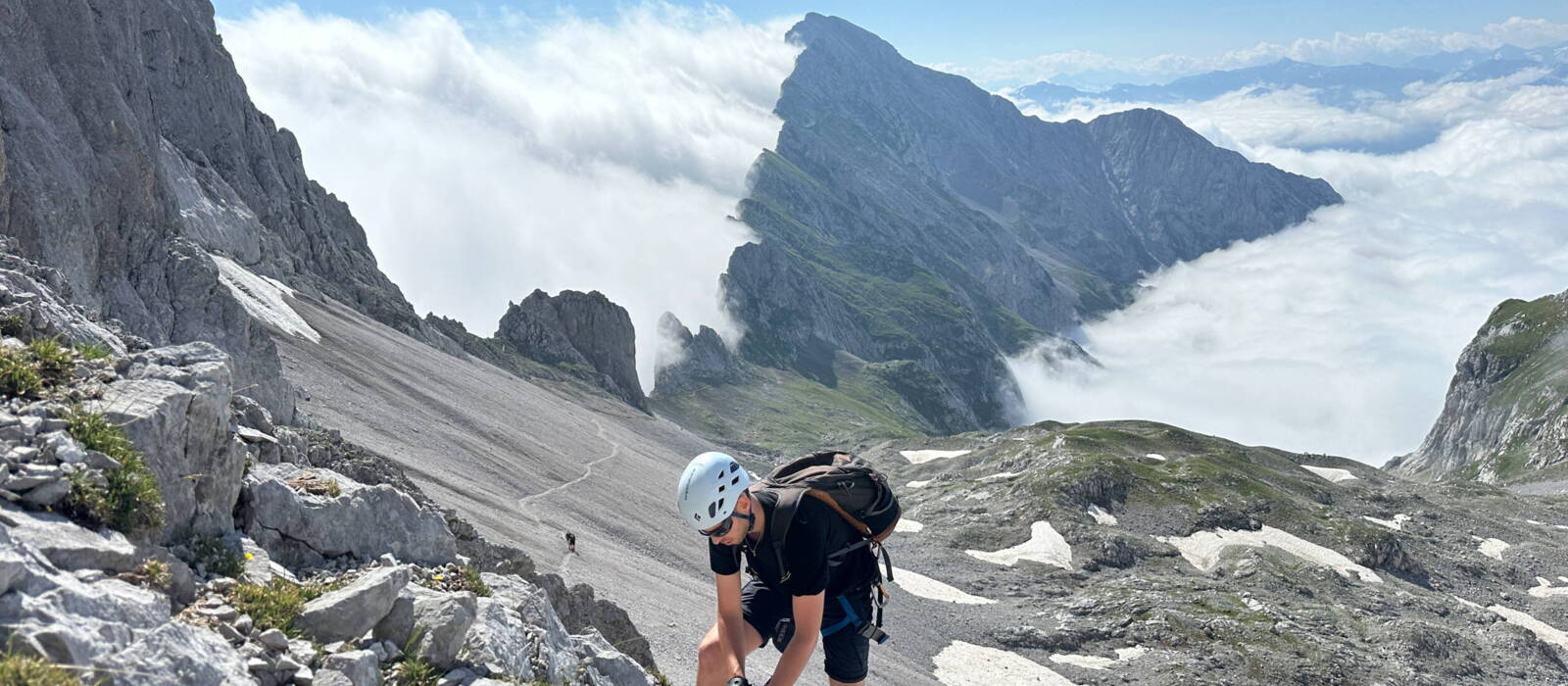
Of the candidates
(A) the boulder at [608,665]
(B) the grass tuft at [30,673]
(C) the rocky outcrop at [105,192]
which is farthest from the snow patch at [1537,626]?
(B) the grass tuft at [30,673]

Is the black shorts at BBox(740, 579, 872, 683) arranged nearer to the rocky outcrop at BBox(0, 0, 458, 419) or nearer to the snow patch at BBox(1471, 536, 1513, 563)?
the rocky outcrop at BBox(0, 0, 458, 419)

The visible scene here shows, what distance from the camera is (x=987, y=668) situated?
6188 cm

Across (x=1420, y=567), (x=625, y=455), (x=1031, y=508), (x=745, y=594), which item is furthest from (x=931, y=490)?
(x=745, y=594)

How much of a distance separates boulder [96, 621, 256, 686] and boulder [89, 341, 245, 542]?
7.45 feet

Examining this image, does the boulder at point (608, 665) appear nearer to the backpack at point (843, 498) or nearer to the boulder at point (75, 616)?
the backpack at point (843, 498)

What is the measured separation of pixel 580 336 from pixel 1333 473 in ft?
417

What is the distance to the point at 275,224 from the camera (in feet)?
374

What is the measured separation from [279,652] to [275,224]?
391 feet

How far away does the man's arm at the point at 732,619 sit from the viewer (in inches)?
487

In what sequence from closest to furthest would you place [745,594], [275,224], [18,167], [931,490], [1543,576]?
[745,594], [18,167], [1543,576], [275,224], [931,490]

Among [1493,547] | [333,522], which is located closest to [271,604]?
[333,522]

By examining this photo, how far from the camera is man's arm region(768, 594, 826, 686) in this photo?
11.9m

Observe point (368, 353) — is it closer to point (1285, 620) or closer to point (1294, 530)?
point (1285, 620)

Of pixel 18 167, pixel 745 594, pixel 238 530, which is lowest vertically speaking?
pixel 745 594
